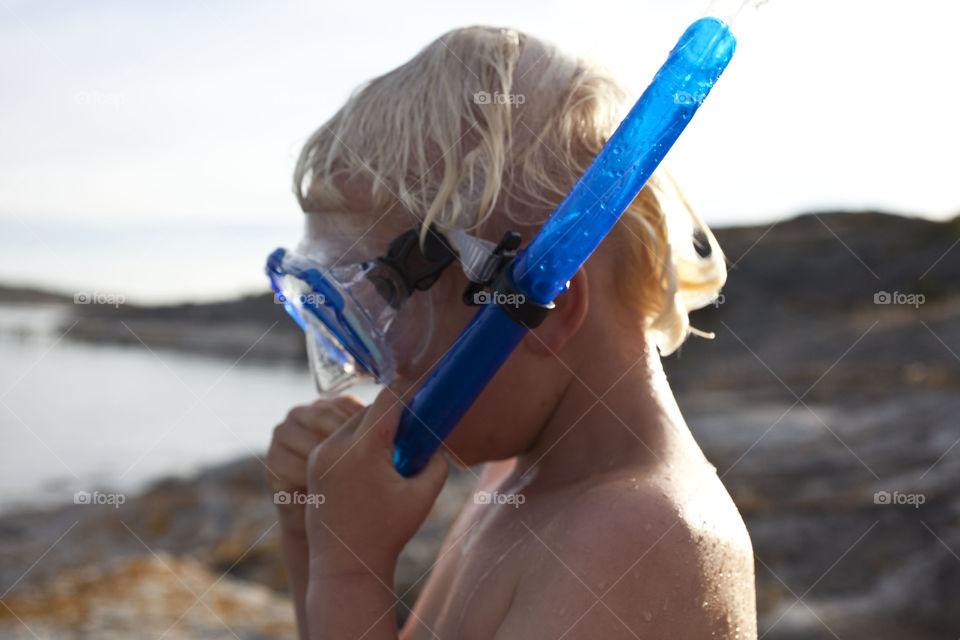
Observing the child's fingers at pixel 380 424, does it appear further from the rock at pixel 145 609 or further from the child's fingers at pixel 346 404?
the rock at pixel 145 609

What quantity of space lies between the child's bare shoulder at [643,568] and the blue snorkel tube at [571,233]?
0.31 metres

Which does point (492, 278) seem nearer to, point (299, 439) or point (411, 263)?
point (411, 263)

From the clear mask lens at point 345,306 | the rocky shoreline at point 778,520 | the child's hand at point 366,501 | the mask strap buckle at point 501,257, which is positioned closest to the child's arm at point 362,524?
the child's hand at point 366,501

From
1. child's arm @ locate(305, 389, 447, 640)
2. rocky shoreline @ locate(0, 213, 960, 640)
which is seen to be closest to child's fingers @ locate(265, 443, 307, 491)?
child's arm @ locate(305, 389, 447, 640)

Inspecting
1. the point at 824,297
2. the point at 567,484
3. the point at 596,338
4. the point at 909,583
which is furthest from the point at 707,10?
the point at 824,297

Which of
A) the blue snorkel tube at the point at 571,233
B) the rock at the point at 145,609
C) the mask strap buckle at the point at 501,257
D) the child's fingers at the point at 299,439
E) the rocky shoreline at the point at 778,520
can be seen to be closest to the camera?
the blue snorkel tube at the point at 571,233

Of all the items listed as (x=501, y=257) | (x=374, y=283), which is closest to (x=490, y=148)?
(x=501, y=257)

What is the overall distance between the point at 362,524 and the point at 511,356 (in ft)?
1.48

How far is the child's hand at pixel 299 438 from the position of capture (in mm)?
1982

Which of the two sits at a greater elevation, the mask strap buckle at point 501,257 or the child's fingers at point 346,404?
the mask strap buckle at point 501,257

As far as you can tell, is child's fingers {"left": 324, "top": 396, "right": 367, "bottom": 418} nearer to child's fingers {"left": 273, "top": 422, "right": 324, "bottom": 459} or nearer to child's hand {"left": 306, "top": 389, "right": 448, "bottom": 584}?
child's fingers {"left": 273, "top": 422, "right": 324, "bottom": 459}

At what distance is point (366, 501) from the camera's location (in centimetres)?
168

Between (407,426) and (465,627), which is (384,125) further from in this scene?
(465,627)

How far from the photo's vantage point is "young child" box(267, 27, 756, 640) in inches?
64.3
